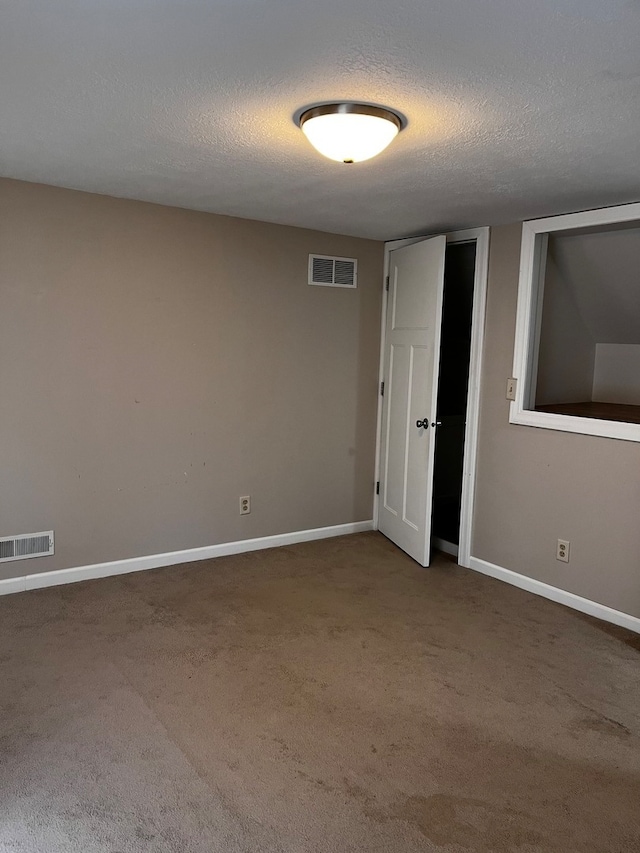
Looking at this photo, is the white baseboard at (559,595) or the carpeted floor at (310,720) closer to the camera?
the carpeted floor at (310,720)

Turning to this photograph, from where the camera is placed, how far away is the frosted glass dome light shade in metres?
1.99

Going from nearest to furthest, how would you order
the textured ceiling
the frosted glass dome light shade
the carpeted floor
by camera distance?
1. the textured ceiling
2. the carpeted floor
3. the frosted glass dome light shade

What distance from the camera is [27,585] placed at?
3.44 metres

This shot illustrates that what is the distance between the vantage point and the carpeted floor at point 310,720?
1859 millimetres

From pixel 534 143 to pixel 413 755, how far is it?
7.29 ft

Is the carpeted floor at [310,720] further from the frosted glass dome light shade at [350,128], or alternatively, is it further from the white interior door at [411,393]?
the frosted glass dome light shade at [350,128]

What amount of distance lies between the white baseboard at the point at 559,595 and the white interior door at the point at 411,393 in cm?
39

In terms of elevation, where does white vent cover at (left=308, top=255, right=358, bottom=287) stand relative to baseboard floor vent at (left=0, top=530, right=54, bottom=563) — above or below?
above

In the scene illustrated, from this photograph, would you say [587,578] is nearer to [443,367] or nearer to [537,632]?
[537,632]

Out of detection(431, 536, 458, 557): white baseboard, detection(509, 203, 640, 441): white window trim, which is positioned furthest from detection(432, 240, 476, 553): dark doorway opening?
detection(509, 203, 640, 441): white window trim

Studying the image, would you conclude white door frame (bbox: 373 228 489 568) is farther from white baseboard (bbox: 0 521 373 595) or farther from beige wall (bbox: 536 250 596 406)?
white baseboard (bbox: 0 521 373 595)

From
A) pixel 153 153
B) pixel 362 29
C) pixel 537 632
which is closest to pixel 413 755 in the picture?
pixel 537 632

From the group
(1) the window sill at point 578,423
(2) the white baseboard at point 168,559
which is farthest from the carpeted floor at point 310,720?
(1) the window sill at point 578,423

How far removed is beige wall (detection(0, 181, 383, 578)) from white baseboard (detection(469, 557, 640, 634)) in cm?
110
